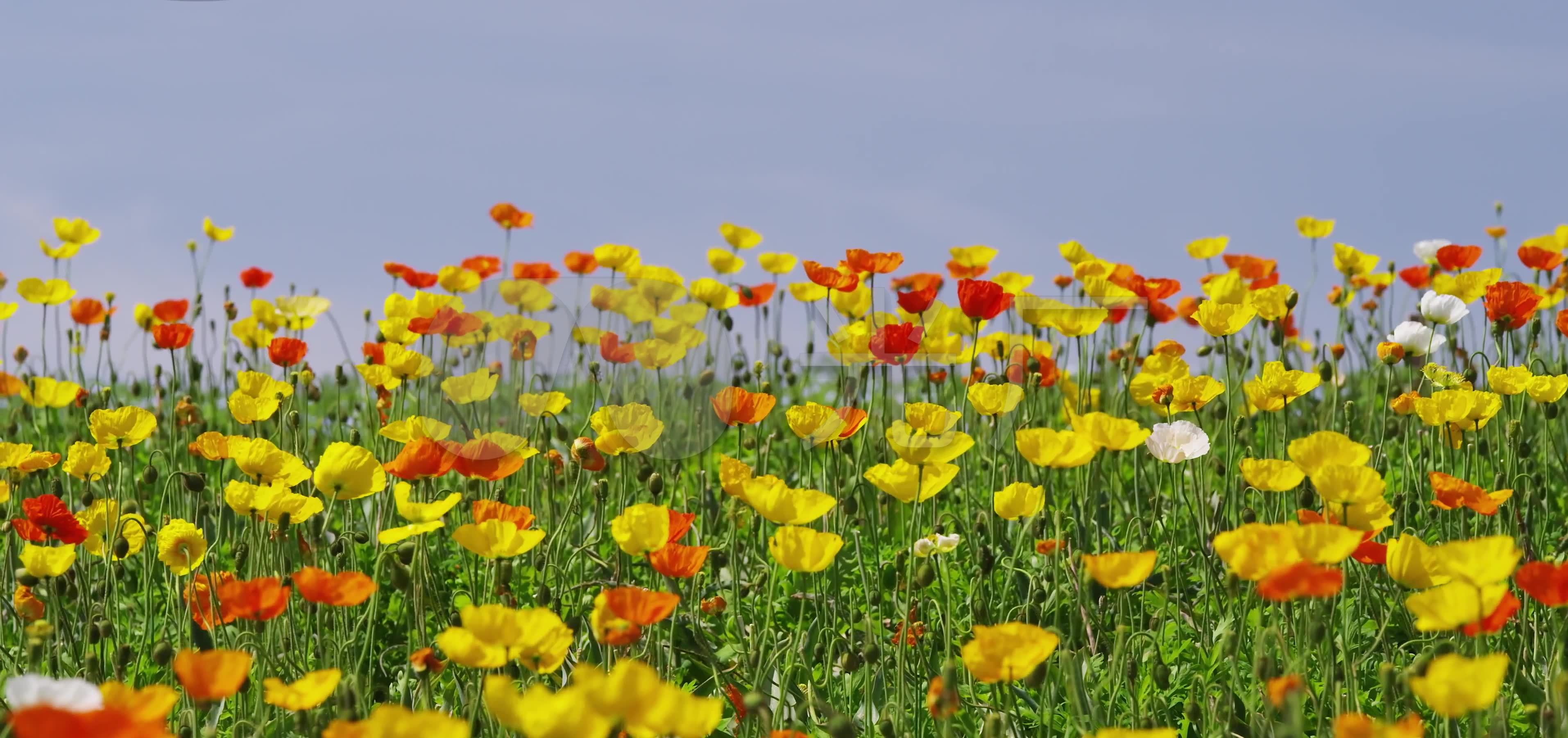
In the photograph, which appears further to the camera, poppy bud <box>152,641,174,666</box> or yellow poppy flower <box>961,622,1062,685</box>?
poppy bud <box>152,641,174,666</box>

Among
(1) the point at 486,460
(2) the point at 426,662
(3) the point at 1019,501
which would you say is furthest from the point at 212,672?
(3) the point at 1019,501

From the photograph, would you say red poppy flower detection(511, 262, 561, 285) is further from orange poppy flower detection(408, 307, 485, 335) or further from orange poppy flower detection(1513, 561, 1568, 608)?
orange poppy flower detection(1513, 561, 1568, 608)

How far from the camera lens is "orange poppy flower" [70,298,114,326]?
4.30m

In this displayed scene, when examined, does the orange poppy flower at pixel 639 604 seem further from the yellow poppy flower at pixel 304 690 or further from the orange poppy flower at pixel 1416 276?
the orange poppy flower at pixel 1416 276

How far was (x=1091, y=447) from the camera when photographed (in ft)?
6.92

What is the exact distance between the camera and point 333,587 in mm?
1702

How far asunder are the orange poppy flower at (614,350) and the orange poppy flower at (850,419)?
34.1 inches

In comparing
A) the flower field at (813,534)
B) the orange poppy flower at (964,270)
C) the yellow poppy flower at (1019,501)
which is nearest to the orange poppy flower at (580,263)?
the flower field at (813,534)

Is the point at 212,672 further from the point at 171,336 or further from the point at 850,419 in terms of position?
the point at 171,336

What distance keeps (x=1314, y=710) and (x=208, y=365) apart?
4562 mm

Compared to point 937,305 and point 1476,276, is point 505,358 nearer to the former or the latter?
point 937,305

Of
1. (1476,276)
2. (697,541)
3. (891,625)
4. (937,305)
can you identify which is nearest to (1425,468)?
(1476,276)

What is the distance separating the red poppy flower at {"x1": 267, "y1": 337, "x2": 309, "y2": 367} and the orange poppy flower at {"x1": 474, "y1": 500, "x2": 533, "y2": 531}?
148 cm

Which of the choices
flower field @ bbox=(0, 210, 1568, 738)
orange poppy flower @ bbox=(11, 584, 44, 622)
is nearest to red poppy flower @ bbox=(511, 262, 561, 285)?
flower field @ bbox=(0, 210, 1568, 738)
